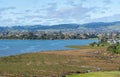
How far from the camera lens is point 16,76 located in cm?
5362

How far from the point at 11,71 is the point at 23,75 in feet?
17.4

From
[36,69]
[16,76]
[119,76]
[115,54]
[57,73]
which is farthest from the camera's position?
[115,54]

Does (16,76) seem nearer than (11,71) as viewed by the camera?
Yes

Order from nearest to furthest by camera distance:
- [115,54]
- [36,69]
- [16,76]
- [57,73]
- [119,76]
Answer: [119,76], [16,76], [57,73], [36,69], [115,54]

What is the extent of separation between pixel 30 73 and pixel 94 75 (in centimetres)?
1547

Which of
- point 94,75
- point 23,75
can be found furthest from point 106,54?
point 94,75

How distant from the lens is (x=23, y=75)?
54.4 m

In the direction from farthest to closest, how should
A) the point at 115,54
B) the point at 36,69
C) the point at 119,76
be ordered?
1. the point at 115,54
2. the point at 36,69
3. the point at 119,76

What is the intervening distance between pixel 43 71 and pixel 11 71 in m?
5.18

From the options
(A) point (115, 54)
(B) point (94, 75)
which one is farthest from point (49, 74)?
(A) point (115, 54)

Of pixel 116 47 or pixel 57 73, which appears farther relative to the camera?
pixel 116 47

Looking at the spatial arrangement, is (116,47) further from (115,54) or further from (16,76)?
(16,76)

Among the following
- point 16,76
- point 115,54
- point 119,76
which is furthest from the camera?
point 115,54

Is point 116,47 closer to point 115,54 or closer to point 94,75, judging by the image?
point 115,54
